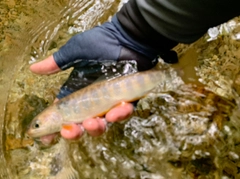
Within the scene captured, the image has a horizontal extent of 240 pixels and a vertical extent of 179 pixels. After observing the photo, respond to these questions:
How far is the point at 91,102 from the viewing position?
56.7 inches

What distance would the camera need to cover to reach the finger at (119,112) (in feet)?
4.62

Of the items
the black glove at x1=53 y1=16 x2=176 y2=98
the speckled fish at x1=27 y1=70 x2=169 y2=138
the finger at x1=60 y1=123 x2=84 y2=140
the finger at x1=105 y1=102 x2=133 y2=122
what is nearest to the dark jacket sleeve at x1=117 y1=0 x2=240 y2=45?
the black glove at x1=53 y1=16 x2=176 y2=98

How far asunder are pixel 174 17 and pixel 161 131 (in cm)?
60

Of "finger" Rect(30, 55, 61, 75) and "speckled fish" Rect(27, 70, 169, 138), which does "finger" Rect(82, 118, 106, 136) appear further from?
"finger" Rect(30, 55, 61, 75)

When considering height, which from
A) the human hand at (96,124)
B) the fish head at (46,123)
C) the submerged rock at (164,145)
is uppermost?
the fish head at (46,123)

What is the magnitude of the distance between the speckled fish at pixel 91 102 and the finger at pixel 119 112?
21mm

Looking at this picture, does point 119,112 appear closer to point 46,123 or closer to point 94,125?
point 94,125

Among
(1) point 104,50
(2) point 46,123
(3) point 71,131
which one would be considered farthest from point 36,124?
(1) point 104,50

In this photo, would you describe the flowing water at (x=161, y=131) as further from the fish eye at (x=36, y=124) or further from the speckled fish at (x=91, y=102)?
the fish eye at (x=36, y=124)

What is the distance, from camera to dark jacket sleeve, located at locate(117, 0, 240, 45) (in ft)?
4.29

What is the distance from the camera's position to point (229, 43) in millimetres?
2047

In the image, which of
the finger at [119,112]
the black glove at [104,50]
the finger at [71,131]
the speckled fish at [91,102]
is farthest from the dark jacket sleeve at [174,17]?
the finger at [71,131]

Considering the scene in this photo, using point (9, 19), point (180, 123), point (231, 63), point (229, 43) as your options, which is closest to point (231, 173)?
point (180, 123)

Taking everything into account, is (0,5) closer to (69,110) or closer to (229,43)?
(69,110)
